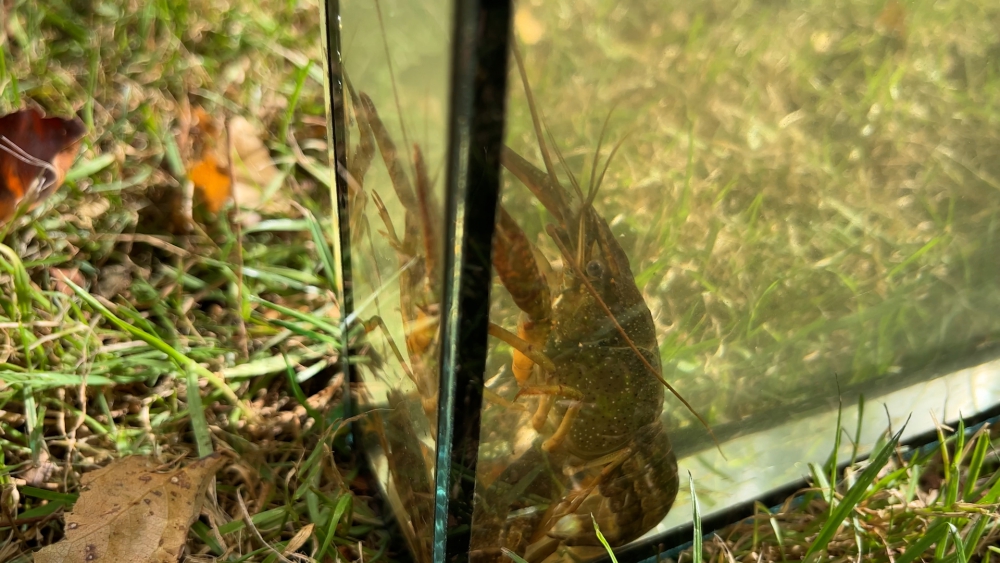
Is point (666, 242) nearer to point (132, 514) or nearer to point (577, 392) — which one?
point (577, 392)

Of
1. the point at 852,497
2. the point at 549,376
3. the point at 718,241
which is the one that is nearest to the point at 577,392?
the point at 549,376

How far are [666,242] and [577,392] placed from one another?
127 millimetres

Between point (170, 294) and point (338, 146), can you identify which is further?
point (170, 294)

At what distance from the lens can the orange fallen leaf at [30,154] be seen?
88cm

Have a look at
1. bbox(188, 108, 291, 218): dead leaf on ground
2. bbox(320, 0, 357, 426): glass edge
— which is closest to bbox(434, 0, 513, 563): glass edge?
bbox(320, 0, 357, 426): glass edge

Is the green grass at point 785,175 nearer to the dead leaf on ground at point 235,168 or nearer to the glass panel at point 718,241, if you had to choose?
the glass panel at point 718,241

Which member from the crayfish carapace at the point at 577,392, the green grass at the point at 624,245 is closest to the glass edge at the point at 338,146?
the green grass at the point at 624,245

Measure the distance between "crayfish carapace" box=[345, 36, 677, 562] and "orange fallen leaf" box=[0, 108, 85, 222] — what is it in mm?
469

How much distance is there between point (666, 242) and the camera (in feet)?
1.87

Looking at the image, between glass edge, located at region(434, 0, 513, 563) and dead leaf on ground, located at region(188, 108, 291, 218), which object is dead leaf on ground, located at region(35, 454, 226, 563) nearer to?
glass edge, located at region(434, 0, 513, 563)

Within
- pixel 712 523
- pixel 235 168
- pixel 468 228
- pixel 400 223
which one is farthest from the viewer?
pixel 235 168

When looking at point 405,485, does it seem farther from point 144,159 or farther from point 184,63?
point 184,63

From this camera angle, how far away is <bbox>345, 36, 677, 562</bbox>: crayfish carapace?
0.49 meters

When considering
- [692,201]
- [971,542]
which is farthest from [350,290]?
[971,542]
